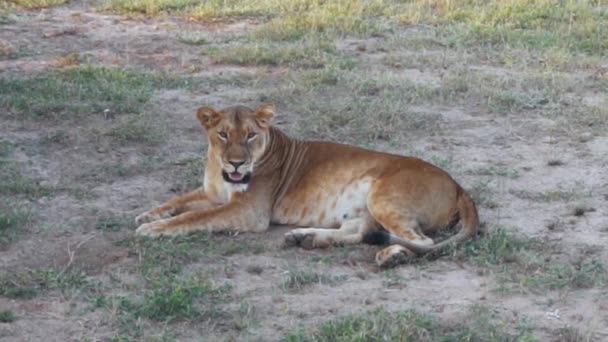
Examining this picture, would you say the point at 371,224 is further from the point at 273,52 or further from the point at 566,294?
the point at 273,52

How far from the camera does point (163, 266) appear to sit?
4.82 meters

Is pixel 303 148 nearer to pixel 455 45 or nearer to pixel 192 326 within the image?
pixel 192 326

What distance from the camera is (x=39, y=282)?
4609 mm

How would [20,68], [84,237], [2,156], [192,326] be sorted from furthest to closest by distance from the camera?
1. [20,68]
2. [2,156]
3. [84,237]
4. [192,326]

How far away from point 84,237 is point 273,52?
3702 millimetres

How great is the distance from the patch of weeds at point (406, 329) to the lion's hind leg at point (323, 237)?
89 cm

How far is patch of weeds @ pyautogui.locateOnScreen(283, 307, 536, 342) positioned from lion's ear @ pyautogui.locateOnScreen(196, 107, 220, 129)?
144cm

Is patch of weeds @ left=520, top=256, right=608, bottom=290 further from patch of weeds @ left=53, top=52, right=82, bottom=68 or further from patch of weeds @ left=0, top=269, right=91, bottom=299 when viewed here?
patch of weeds @ left=53, top=52, right=82, bottom=68

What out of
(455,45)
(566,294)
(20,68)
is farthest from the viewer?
(455,45)

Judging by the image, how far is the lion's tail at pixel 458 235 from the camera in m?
4.95

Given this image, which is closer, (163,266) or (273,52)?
(163,266)

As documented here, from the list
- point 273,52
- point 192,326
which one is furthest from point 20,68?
point 192,326

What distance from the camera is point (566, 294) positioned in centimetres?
459

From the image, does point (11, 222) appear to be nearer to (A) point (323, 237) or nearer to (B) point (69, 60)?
(A) point (323, 237)
